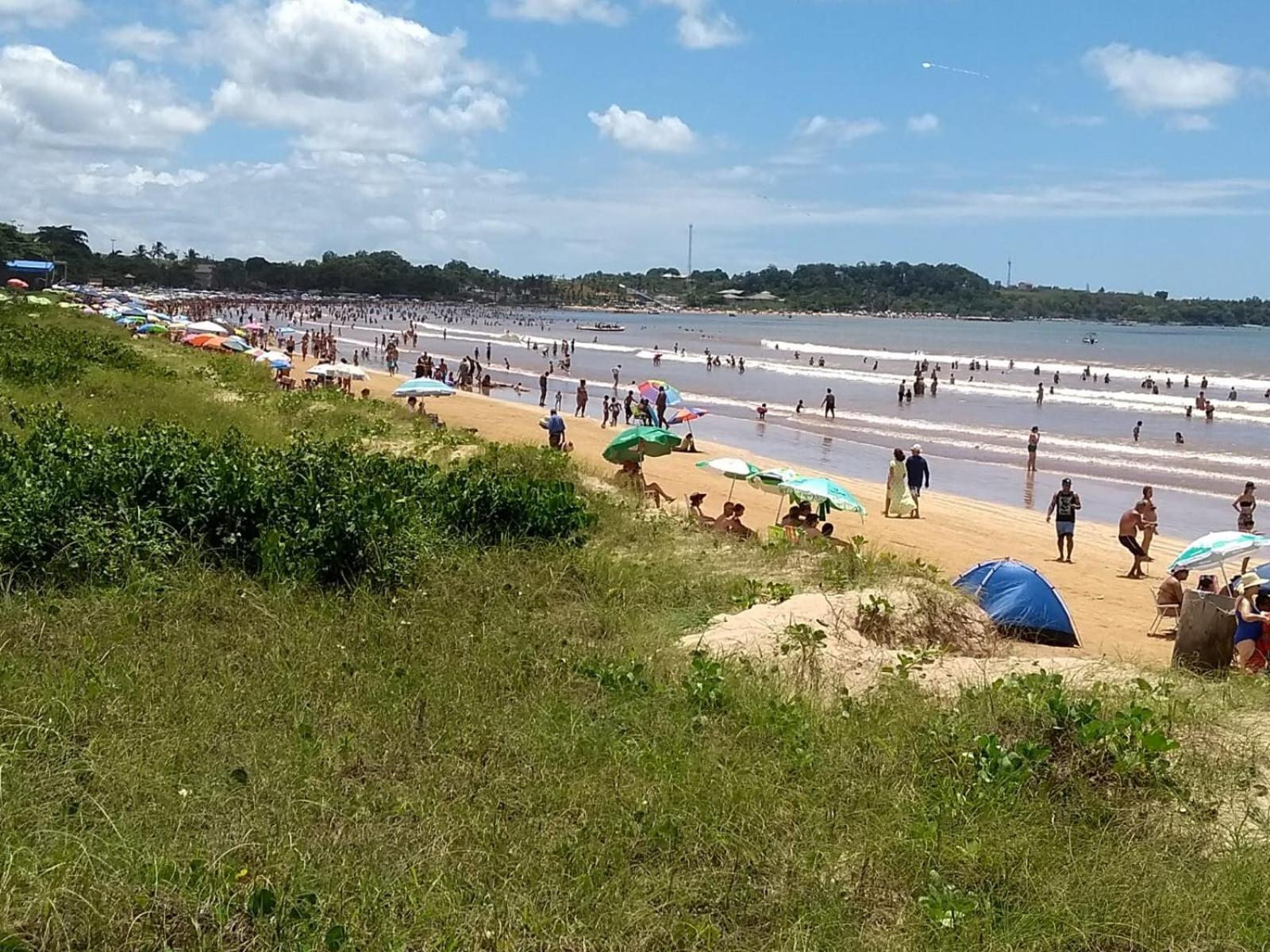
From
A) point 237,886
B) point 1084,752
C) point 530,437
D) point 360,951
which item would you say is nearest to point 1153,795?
point 1084,752

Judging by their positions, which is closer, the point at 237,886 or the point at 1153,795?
the point at 237,886

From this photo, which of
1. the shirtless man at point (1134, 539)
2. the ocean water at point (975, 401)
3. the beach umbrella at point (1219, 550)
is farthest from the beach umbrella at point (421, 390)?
the beach umbrella at point (1219, 550)

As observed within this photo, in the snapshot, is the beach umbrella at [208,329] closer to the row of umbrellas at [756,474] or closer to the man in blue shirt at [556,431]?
the man in blue shirt at [556,431]

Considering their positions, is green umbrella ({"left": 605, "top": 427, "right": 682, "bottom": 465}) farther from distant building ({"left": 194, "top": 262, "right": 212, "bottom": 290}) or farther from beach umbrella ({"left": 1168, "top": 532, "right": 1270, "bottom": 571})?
distant building ({"left": 194, "top": 262, "right": 212, "bottom": 290})

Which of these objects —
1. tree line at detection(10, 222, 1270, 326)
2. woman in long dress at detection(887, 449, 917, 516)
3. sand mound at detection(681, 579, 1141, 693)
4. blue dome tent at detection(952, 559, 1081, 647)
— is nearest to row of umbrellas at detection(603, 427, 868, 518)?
woman in long dress at detection(887, 449, 917, 516)

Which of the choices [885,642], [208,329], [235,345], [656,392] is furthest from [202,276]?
[885,642]

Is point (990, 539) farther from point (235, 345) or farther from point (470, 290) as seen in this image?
point (470, 290)

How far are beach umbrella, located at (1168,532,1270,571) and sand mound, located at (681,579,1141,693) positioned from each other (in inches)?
85.9

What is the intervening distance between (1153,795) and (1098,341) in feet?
372

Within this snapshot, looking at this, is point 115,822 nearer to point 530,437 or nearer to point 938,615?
point 938,615

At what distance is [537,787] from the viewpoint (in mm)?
5066

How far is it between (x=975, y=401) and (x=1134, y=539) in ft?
101

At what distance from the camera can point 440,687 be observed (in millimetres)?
6203

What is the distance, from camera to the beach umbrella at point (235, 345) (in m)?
38.9
